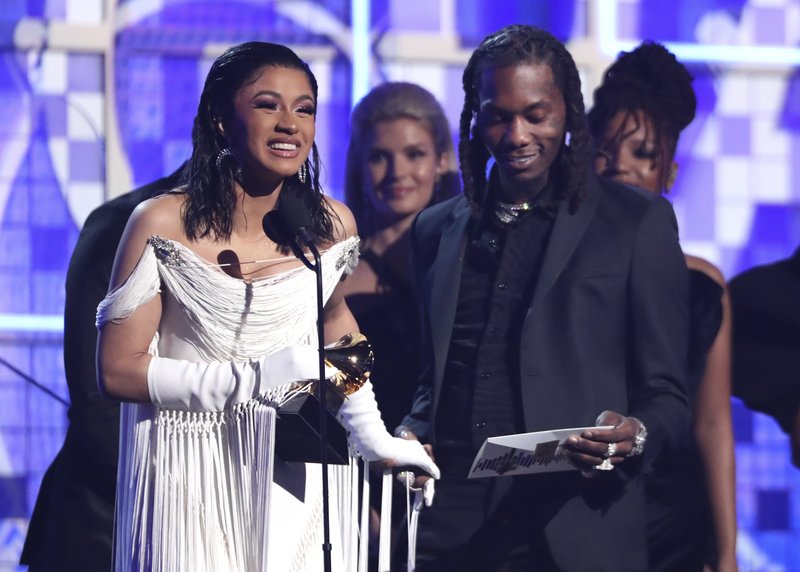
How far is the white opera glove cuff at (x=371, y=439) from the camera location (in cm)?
244

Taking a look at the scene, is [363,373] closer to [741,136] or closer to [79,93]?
[79,93]

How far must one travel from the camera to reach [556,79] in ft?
9.06

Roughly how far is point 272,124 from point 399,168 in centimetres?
125

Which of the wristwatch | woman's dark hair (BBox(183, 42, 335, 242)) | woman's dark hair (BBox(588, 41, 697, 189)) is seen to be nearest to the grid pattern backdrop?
woman's dark hair (BBox(588, 41, 697, 189))

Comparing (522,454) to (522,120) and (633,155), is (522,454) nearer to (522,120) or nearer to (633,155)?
(522,120)

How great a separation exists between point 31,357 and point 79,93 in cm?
90

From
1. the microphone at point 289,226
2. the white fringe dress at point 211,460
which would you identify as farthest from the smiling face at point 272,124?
the white fringe dress at point 211,460

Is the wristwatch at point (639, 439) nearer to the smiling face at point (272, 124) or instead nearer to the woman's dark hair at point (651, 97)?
the smiling face at point (272, 124)

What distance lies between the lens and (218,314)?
2.33 meters

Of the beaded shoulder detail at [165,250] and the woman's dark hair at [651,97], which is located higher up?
the woman's dark hair at [651,97]

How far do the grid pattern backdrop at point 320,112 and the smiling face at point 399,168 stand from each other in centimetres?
56

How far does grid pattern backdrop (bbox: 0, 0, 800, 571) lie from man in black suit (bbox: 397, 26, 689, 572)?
4.94 feet

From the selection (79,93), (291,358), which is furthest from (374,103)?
(291,358)

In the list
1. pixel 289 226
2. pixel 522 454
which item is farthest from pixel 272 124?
pixel 522 454
